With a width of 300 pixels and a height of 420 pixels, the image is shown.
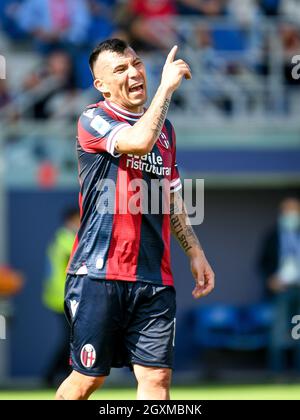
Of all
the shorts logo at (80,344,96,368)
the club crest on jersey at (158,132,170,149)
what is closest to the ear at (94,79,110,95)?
the club crest on jersey at (158,132,170,149)

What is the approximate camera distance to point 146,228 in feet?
21.1

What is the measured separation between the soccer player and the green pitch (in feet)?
15.3

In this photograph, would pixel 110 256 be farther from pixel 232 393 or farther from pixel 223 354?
pixel 223 354

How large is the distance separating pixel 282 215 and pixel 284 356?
1.99m

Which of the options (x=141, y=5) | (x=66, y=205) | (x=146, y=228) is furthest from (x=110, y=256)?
(x=141, y=5)

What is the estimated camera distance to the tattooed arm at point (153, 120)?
19.8 ft

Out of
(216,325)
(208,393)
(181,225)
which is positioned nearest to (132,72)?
(181,225)

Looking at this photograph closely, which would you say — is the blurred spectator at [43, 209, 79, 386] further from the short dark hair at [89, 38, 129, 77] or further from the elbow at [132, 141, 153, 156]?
the elbow at [132, 141, 153, 156]

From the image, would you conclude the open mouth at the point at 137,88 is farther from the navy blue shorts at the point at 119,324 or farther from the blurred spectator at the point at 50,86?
the blurred spectator at the point at 50,86

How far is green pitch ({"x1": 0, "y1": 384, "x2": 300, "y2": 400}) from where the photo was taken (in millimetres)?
11195

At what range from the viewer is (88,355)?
6324 millimetres

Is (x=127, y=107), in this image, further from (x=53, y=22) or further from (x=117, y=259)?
(x=53, y=22)

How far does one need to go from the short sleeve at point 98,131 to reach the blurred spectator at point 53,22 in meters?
8.91
